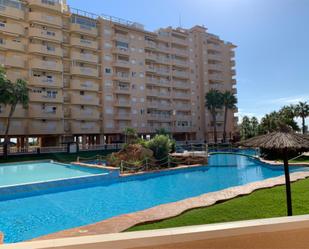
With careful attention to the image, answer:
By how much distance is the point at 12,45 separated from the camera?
36.1 metres

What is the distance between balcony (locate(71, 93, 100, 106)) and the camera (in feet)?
135

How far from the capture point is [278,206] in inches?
306

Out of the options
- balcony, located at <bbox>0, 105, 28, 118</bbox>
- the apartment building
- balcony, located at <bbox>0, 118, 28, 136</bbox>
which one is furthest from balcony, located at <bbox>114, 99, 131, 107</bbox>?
balcony, located at <bbox>0, 118, 28, 136</bbox>

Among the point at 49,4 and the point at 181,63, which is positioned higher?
the point at 49,4

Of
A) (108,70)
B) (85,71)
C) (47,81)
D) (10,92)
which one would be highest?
(108,70)

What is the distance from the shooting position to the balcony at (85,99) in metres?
41.2

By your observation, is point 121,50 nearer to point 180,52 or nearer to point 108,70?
point 108,70

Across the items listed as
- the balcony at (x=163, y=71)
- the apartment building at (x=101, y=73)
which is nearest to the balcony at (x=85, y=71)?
the apartment building at (x=101, y=73)

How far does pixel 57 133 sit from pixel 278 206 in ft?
116

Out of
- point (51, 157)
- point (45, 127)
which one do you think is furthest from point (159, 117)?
point (51, 157)

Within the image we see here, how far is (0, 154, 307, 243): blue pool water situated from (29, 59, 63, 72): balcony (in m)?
26.3

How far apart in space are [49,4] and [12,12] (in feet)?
17.4

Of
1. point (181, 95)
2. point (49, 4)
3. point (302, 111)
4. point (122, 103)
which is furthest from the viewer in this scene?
point (181, 95)

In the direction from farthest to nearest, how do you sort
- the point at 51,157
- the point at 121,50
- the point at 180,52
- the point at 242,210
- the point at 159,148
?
the point at 180,52
the point at 121,50
the point at 51,157
the point at 159,148
the point at 242,210
